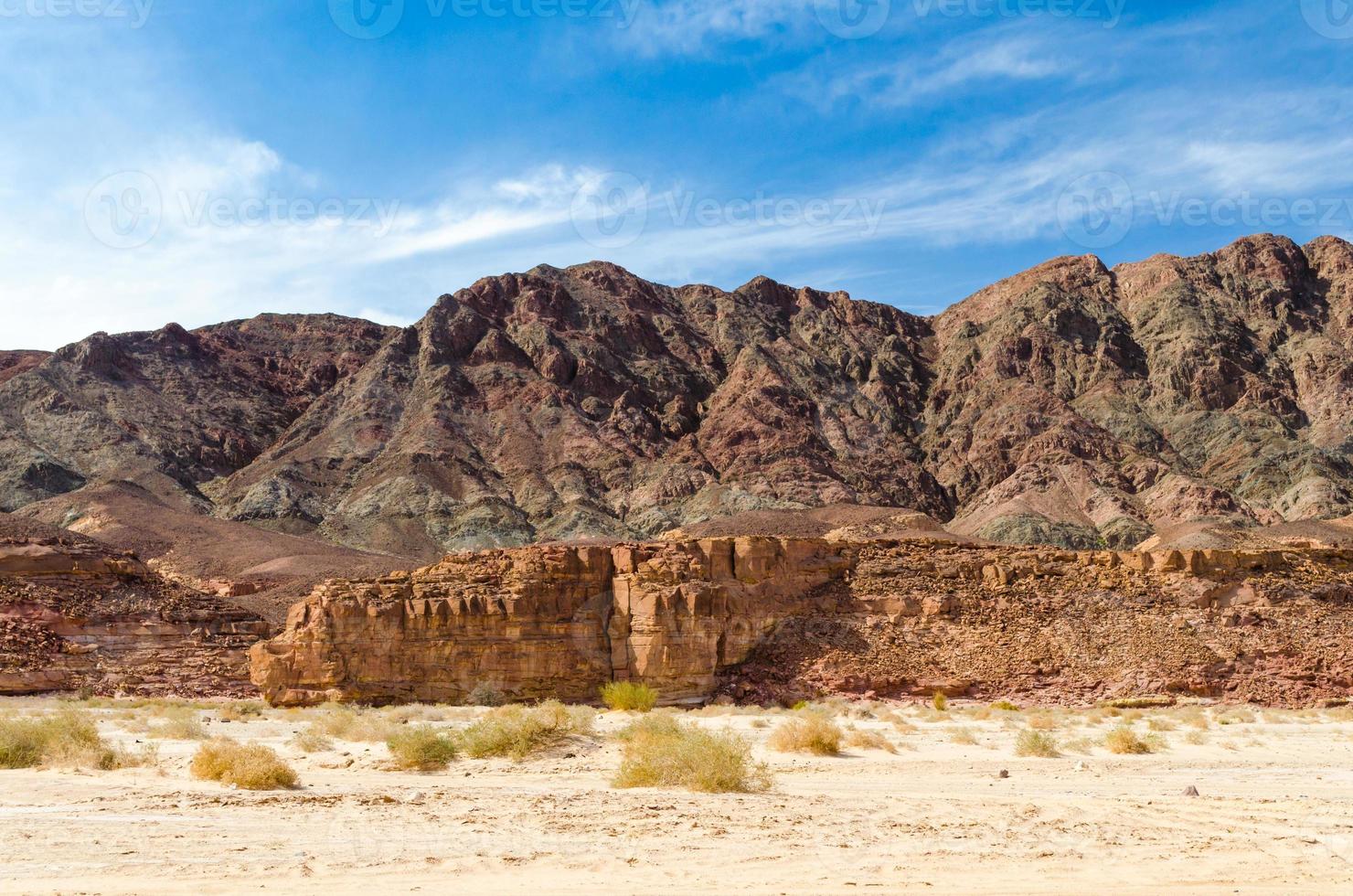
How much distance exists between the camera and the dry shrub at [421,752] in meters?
18.4

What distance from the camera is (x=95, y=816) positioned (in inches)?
526

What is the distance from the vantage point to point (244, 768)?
15.9 meters

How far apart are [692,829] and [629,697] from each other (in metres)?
16.4

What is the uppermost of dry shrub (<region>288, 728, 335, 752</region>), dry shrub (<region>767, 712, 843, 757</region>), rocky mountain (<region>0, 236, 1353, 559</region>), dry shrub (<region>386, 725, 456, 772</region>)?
rocky mountain (<region>0, 236, 1353, 559</region>)

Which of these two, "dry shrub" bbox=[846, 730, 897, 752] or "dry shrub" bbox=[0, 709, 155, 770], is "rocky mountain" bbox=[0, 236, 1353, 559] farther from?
"dry shrub" bbox=[0, 709, 155, 770]

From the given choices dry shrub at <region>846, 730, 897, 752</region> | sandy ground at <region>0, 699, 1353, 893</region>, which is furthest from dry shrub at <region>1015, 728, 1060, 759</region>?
dry shrub at <region>846, 730, 897, 752</region>

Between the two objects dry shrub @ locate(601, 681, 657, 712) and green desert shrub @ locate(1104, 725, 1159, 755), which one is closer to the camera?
green desert shrub @ locate(1104, 725, 1159, 755)

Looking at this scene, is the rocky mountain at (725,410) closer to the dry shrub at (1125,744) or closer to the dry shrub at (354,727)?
the dry shrub at (354,727)

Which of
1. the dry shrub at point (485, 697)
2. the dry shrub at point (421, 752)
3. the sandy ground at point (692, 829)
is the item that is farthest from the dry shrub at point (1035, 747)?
the dry shrub at point (485, 697)

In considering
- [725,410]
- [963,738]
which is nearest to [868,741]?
[963,738]

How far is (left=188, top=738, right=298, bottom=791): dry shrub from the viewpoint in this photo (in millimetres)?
15805

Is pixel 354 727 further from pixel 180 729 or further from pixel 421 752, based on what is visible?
pixel 421 752

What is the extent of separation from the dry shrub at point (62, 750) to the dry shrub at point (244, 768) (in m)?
1.86

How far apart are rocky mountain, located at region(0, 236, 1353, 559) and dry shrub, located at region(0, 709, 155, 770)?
65.0m
